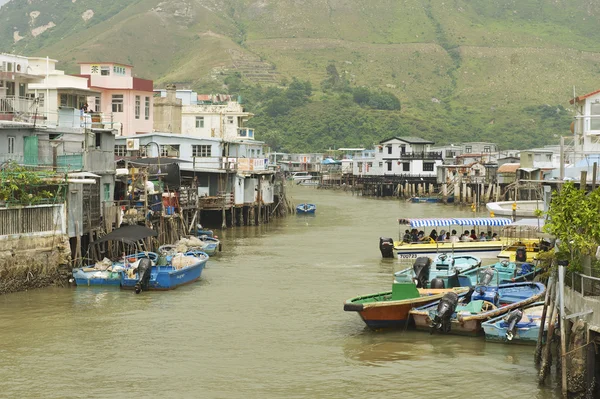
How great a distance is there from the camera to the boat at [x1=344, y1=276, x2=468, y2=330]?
3200 centimetres

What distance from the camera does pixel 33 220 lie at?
130 feet

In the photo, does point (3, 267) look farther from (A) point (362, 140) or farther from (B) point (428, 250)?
(A) point (362, 140)

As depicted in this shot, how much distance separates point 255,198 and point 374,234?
12.7 metres

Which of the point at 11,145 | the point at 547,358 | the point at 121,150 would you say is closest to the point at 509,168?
the point at 121,150

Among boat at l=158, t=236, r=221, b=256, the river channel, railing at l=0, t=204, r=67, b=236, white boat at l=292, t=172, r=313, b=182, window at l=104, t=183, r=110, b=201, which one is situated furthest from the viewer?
white boat at l=292, t=172, r=313, b=182

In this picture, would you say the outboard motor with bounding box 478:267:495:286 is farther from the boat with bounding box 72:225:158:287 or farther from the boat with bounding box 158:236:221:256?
the boat with bounding box 158:236:221:256

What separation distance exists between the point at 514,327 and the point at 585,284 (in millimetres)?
6448

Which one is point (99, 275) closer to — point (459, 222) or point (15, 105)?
point (15, 105)

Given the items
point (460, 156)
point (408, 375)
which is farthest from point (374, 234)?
point (460, 156)

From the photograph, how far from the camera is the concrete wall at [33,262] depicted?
3772 centimetres

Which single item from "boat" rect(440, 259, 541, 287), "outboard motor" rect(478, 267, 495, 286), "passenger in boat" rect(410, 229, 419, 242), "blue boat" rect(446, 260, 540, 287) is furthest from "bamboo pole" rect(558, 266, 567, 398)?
"passenger in boat" rect(410, 229, 419, 242)

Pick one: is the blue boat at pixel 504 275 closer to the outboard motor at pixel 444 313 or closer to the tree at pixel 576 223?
the outboard motor at pixel 444 313

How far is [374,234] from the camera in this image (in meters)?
67.5

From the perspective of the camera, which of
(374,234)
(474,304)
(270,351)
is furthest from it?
(374,234)
